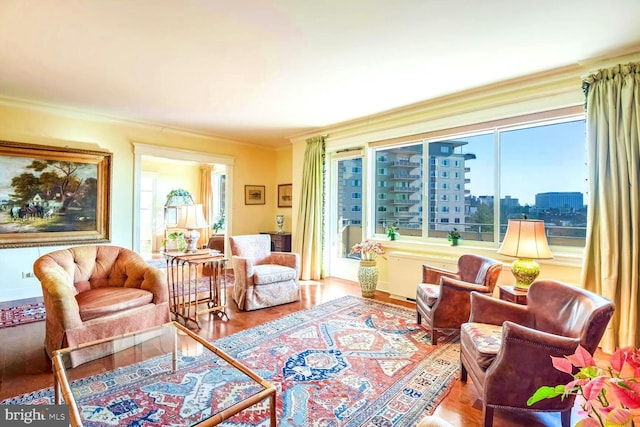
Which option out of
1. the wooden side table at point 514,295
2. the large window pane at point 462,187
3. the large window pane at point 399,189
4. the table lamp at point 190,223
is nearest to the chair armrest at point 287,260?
the table lamp at point 190,223

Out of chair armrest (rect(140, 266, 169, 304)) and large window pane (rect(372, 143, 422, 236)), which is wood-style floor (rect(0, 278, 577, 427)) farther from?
large window pane (rect(372, 143, 422, 236))

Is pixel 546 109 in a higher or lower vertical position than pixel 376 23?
lower

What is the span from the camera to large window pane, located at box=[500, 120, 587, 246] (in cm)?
324

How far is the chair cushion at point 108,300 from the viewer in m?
2.51

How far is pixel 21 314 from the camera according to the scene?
3.59m

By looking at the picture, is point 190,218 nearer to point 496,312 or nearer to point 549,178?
point 496,312

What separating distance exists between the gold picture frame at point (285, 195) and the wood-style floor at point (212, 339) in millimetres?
2587

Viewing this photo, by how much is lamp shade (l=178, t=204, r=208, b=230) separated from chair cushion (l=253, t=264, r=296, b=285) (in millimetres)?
873

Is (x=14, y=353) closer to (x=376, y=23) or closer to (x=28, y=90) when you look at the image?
(x=28, y=90)

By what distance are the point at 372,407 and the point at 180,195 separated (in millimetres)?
8109

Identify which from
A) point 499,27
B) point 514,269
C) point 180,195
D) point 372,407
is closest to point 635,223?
point 514,269

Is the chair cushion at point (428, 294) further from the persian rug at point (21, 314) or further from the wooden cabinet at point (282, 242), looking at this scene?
the persian rug at point (21, 314)

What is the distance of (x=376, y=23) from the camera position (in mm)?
2312

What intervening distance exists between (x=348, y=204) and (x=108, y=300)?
3.70 meters
